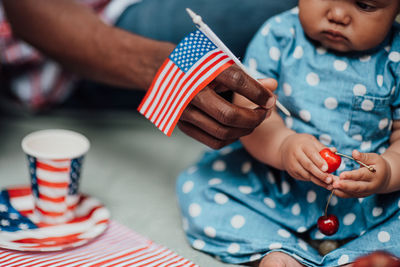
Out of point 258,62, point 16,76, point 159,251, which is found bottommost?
point 159,251

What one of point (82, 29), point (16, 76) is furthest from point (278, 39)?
point (16, 76)

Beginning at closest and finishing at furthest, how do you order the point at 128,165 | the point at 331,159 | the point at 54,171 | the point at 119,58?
the point at 331,159
the point at 54,171
the point at 119,58
the point at 128,165

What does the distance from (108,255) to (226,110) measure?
294 mm

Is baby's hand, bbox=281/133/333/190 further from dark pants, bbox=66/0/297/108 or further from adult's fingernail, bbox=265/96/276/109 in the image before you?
dark pants, bbox=66/0/297/108

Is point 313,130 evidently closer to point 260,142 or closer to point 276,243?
point 260,142

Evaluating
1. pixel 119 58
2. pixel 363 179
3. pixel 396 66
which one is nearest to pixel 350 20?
pixel 396 66

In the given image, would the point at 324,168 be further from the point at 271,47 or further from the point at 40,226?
the point at 40,226

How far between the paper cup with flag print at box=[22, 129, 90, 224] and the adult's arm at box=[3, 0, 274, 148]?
18cm

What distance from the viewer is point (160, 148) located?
48.5 inches

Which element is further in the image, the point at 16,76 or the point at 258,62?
the point at 16,76

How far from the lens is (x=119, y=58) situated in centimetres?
102

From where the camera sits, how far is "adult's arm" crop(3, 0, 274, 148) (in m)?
0.75

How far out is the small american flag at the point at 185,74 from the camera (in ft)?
2.40

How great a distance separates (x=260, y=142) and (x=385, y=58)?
0.25 meters
